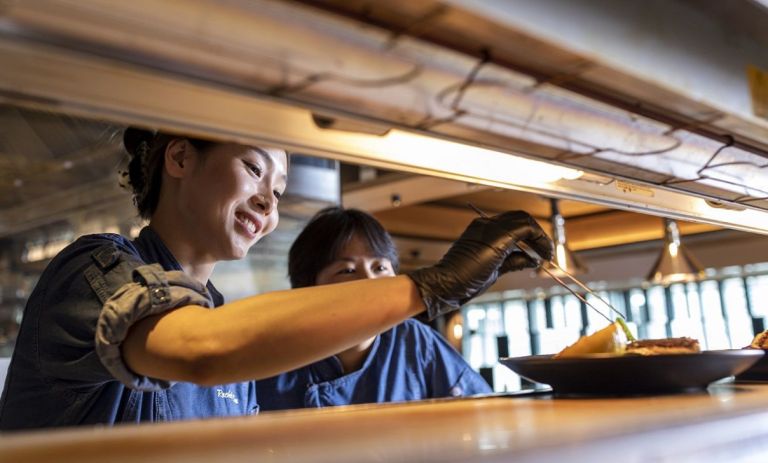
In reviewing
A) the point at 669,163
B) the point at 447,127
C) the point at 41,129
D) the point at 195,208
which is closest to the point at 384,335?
the point at 195,208

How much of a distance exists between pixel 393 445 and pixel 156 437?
0.27 metres

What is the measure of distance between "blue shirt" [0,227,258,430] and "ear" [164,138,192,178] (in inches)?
6.7

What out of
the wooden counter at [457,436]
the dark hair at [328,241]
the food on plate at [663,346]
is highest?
the dark hair at [328,241]

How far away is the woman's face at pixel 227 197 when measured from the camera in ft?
3.95

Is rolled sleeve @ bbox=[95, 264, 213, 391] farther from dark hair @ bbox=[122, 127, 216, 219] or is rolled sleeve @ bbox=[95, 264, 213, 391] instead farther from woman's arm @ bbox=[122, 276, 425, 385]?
dark hair @ bbox=[122, 127, 216, 219]

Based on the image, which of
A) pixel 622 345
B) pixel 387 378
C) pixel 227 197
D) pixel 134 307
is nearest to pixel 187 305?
pixel 134 307

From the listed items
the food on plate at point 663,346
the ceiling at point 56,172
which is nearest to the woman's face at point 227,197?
the food on plate at point 663,346

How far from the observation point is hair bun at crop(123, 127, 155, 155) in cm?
132

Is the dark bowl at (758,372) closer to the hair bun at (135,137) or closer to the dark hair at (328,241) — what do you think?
the dark hair at (328,241)

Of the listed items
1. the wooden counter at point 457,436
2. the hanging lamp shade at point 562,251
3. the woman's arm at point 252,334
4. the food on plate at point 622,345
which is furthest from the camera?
the hanging lamp shade at point 562,251

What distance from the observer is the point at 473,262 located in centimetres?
99

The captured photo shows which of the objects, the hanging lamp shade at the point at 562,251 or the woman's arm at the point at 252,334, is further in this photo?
the hanging lamp shade at the point at 562,251

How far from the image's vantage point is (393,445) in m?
0.57

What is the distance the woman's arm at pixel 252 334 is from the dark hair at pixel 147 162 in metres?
0.44
